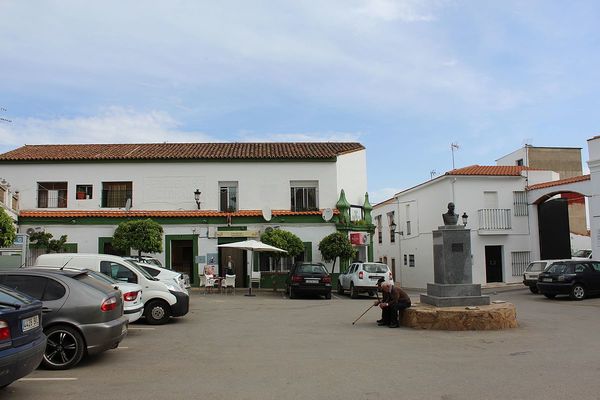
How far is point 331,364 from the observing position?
8.23 m

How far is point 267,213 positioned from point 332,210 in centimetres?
324

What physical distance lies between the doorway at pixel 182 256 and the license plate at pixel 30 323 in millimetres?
20729

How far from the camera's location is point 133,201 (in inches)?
1101

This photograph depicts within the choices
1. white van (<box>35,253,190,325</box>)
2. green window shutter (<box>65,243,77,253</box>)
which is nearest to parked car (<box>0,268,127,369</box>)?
white van (<box>35,253,190,325</box>)

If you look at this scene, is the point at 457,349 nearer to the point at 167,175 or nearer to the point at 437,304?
the point at 437,304

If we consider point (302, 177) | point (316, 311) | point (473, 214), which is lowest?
point (316, 311)

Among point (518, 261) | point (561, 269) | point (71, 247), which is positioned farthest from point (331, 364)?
point (518, 261)

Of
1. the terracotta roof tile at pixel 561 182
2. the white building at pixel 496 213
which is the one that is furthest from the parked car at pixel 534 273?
the white building at pixel 496 213

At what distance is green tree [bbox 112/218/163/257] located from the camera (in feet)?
79.2

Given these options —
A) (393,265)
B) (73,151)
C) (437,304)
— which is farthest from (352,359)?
(393,265)

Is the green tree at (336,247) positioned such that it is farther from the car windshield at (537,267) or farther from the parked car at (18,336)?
the parked car at (18,336)

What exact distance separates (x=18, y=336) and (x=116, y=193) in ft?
76.8

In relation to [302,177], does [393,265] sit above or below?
below

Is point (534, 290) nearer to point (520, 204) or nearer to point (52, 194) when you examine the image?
point (520, 204)
